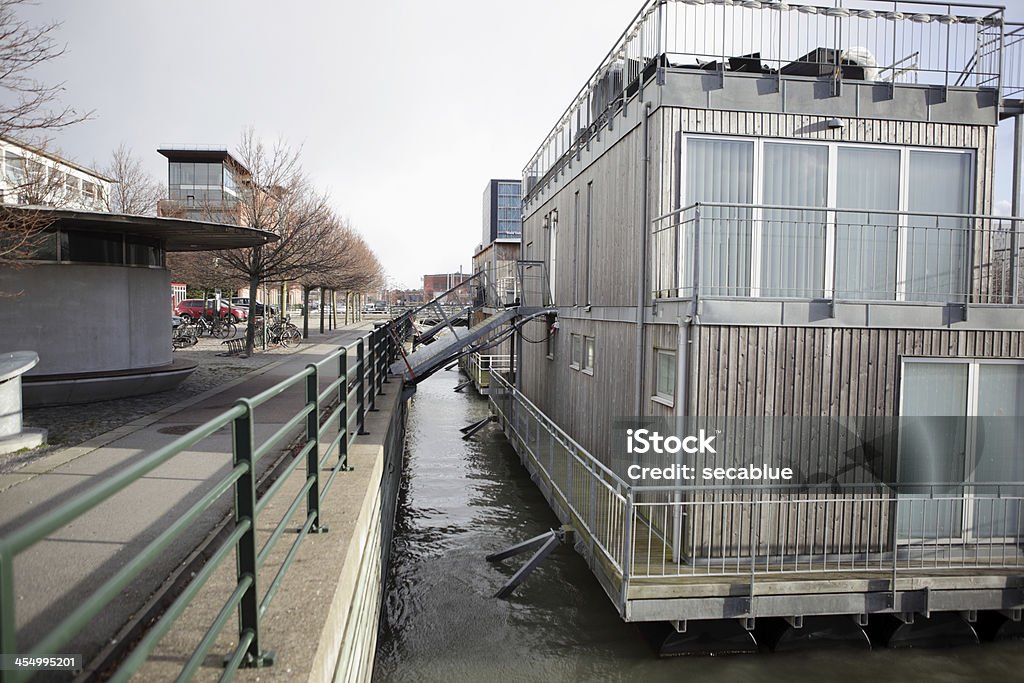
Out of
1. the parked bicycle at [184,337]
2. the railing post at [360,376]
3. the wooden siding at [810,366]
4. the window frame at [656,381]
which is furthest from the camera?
the parked bicycle at [184,337]

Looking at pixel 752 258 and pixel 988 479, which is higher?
pixel 752 258

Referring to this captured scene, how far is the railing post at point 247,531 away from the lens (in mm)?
3135

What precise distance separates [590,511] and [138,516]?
498 centimetres

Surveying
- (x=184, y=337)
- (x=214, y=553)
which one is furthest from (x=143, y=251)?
(x=184, y=337)

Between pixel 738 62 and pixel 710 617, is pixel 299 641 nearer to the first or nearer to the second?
pixel 710 617

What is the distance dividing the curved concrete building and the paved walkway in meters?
3.25

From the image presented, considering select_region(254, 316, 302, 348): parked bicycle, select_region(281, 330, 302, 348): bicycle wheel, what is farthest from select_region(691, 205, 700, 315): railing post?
select_region(281, 330, 302, 348): bicycle wheel

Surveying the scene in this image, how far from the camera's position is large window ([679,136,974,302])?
8.77 m

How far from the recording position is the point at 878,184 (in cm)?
913

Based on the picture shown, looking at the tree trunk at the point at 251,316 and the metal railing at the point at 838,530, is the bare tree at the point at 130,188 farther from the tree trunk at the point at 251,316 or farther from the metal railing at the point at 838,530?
the metal railing at the point at 838,530

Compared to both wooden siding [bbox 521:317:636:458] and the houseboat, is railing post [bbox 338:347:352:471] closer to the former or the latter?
the houseboat

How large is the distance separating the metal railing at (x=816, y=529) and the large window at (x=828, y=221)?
2.46 m

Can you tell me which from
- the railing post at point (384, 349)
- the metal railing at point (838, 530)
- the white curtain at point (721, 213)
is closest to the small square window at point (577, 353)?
the railing post at point (384, 349)

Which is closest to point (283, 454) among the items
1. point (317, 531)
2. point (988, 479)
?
point (317, 531)
